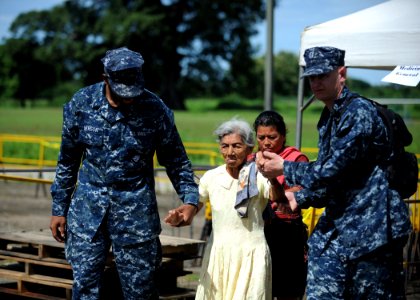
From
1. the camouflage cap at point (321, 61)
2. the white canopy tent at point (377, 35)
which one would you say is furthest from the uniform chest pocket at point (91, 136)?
the white canopy tent at point (377, 35)

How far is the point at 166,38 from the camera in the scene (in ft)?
221

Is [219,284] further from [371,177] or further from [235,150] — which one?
[371,177]

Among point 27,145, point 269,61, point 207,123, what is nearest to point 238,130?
point 269,61

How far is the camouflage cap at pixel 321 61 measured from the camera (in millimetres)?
4121

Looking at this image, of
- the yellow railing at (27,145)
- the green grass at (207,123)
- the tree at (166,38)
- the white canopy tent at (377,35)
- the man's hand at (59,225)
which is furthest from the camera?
the tree at (166,38)

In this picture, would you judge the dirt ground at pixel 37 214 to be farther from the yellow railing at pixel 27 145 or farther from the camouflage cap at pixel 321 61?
the camouflage cap at pixel 321 61

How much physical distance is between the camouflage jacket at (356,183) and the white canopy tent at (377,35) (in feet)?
8.37

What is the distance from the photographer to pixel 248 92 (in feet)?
265

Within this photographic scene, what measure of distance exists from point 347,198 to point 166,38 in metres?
64.1

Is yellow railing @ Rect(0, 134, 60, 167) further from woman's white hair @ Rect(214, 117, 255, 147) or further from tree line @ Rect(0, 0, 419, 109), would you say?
tree line @ Rect(0, 0, 419, 109)

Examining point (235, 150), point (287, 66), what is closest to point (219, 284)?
point (235, 150)

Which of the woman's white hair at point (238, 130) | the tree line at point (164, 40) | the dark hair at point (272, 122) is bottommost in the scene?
the woman's white hair at point (238, 130)

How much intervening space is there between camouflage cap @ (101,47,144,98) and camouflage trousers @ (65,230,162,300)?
2.89 ft

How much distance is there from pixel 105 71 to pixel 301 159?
1.60 metres
